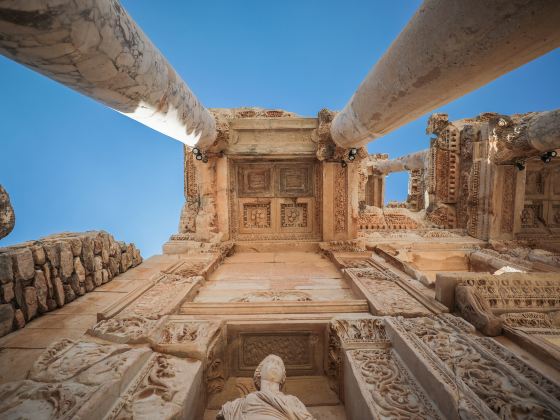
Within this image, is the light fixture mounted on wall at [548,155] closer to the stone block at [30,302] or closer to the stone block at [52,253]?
the stone block at [52,253]

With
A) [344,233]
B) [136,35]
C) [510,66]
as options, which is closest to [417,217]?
[344,233]

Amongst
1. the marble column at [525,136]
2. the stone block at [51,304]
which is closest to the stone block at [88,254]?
the stone block at [51,304]

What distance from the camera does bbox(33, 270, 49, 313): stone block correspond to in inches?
107

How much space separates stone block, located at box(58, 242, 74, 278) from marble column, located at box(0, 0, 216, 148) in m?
1.86

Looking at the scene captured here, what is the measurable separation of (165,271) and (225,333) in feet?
5.56

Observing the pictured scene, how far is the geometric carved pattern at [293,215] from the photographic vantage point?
5.86 metres

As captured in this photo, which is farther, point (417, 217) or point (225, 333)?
point (417, 217)

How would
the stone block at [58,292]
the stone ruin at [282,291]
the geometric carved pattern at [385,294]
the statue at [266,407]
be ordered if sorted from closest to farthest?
the stone ruin at [282,291], the statue at [266,407], the geometric carved pattern at [385,294], the stone block at [58,292]

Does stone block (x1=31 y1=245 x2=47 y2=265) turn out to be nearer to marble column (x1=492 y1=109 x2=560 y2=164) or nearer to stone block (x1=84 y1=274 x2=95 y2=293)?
stone block (x1=84 y1=274 x2=95 y2=293)

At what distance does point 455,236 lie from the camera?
6.60 meters

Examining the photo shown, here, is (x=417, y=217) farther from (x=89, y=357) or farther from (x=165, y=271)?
(x=89, y=357)

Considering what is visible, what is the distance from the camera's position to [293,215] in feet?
19.2

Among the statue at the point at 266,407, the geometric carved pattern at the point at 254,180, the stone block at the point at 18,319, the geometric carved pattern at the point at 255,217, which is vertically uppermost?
the geometric carved pattern at the point at 254,180

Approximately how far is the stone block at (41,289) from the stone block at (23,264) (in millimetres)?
74
